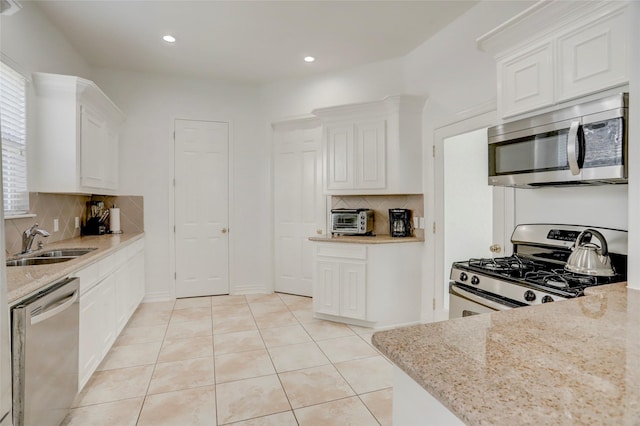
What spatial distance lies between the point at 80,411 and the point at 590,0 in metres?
3.50

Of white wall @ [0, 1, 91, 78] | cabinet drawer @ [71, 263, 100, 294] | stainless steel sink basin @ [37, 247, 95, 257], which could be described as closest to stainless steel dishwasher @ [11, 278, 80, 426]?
cabinet drawer @ [71, 263, 100, 294]

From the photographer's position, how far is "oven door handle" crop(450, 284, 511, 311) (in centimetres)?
192

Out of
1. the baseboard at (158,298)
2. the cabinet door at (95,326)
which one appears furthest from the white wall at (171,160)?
the cabinet door at (95,326)

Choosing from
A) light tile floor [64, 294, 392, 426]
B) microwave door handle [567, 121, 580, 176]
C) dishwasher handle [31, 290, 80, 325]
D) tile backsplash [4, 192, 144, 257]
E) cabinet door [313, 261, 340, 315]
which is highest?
microwave door handle [567, 121, 580, 176]

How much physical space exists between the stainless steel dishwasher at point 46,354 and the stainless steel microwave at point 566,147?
2.60m

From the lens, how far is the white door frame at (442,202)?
8.47ft

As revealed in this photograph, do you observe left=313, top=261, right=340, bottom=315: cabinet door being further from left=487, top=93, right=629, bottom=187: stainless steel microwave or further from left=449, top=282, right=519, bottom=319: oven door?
left=487, top=93, right=629, bottom=187: stainless steel microwave

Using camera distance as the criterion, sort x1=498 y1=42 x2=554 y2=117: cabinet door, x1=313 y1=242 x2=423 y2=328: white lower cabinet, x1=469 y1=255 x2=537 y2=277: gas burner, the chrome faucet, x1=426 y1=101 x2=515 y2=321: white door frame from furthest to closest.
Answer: x1=313 y1=242 x2=423 y2=328: white lower cabinet < x1=426 y1=101 x2=515 y2=321: white door frame < the chrome faucet < x1=469 y1=255 x2=537 y2=277: gas burner < x1=498 y1=42 x2=554 y2=117: cabinet door

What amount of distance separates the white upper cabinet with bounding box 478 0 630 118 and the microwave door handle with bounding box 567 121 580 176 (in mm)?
175

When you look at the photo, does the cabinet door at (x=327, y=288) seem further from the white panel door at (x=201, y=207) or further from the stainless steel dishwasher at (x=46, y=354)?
the stainless steel dishwasher at (x=46, y=354)

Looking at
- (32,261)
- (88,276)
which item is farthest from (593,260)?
(32,261)

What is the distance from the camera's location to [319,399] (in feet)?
7.22

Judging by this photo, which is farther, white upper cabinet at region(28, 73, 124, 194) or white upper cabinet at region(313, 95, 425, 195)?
white upper cabinet at region(313, 95, 425, 195)

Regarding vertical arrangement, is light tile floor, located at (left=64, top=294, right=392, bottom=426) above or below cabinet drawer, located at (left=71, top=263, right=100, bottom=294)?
below
